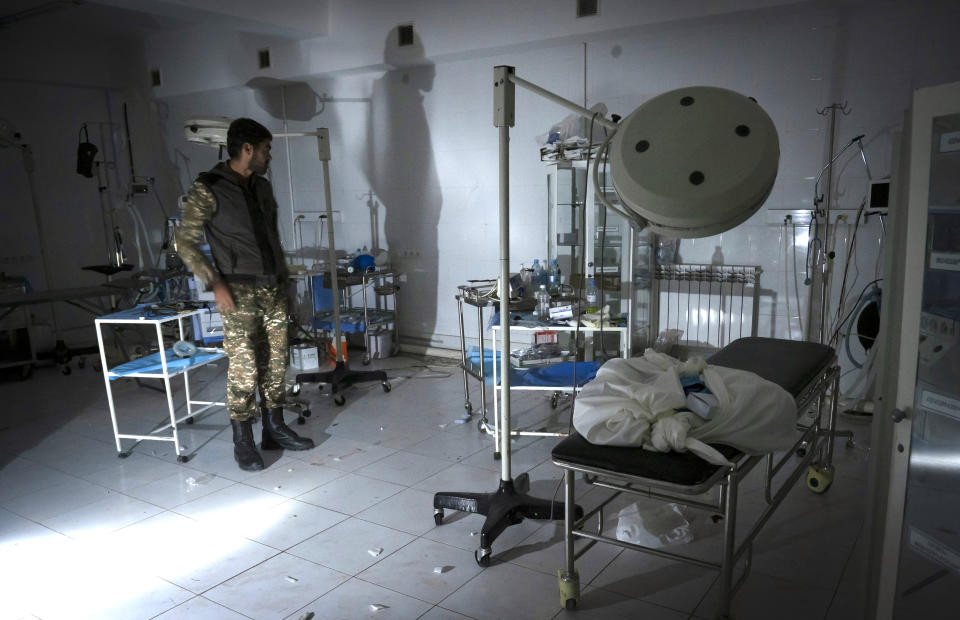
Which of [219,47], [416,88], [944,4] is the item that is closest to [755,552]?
[944,4]

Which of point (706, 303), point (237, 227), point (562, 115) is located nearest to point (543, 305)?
point (706, 303)

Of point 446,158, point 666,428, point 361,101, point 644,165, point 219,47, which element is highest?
point 219,47

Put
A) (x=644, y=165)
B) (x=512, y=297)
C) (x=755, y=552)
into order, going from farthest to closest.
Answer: (x=512, y=297)
(x=755, y=552)
(x=644, y=165)

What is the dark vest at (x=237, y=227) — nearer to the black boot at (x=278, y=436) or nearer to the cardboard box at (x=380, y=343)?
the black boot at (x=278, y=436)

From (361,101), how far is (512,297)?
309 cm

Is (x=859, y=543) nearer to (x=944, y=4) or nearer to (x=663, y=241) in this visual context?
(x=663, y=241)

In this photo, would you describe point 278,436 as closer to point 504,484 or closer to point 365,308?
point 504,484

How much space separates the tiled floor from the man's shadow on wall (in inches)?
83.5

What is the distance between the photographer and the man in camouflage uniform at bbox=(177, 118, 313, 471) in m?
3.39

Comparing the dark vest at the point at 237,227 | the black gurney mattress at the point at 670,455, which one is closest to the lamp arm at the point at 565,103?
the black gurney mattress at the point at 670,455

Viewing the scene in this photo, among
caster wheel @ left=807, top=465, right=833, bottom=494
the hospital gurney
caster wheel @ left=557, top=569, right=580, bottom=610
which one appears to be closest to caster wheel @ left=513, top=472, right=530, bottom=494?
the hospital gurney

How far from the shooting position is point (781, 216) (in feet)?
14.4

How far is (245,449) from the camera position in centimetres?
363

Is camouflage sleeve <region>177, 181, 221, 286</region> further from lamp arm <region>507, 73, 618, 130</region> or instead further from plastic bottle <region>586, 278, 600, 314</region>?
plastic bottle <region>586, 278, 600, 314</region>
